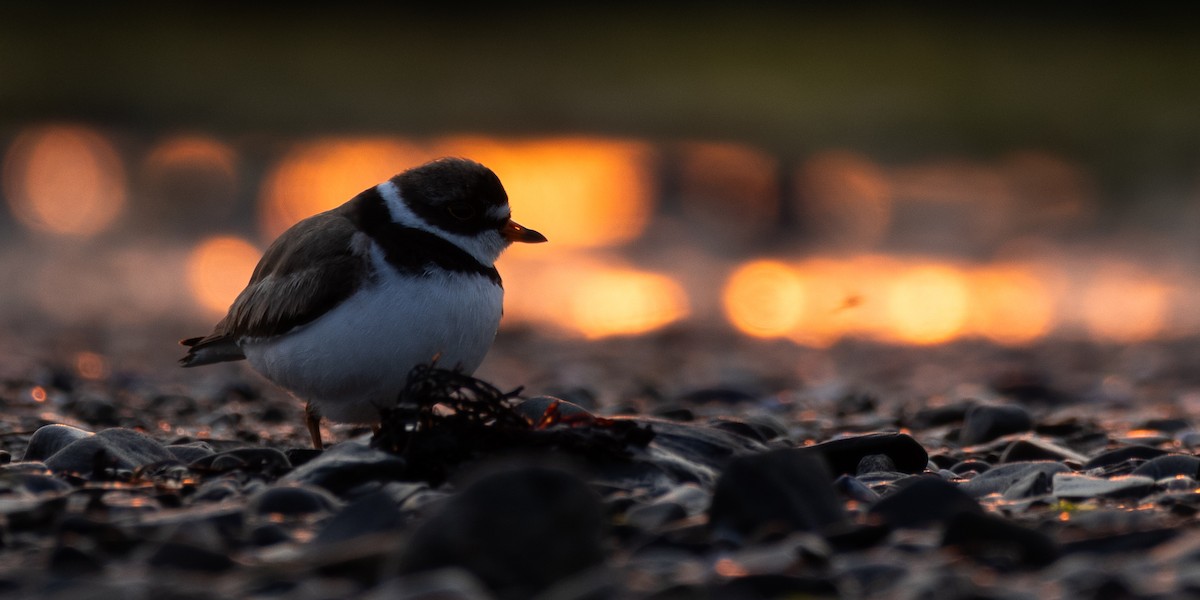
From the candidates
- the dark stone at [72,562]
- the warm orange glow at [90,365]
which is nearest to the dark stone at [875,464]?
the dark stone at [72,562]

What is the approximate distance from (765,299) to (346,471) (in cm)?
1079

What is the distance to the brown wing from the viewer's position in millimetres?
4828

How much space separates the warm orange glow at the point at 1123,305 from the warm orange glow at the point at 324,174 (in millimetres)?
7003

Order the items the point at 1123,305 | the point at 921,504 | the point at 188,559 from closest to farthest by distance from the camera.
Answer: the point at 188,559
the point at 921,504
the point at 1123,305

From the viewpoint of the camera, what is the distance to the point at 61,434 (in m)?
4.52

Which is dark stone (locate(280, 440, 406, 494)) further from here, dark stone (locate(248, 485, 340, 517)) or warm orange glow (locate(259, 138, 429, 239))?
warm orange glow (locate(259, 138, 429, 239))

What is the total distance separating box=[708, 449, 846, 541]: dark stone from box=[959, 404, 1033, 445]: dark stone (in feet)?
7.69

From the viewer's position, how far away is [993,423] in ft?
18.7

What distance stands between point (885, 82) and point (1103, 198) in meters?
5.38

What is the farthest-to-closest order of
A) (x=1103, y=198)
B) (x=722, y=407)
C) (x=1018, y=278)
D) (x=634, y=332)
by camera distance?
1. (x=1103, y=198)
2. (x=1018, y=278)
3. (x=634, y=332)
4. (x=722, y=407)

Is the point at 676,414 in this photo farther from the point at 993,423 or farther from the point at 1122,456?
the point at 1122,456

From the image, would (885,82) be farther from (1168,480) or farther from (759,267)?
(1168,480)

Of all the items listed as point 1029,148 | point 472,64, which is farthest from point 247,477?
point 472,64

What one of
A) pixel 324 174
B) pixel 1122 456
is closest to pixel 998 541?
pixel 1122 456
